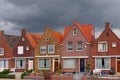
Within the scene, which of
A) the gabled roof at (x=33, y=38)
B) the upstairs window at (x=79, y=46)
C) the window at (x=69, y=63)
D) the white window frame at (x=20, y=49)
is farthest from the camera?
the white window frame at (x=20, y=49)

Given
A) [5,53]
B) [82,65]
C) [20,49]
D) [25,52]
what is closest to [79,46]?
[82,65]

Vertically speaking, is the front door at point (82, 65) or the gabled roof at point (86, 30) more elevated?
the gabled roof at point (86, 30)

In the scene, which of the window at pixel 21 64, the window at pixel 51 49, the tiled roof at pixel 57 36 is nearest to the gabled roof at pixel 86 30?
the tiled roof at pixel 57 36

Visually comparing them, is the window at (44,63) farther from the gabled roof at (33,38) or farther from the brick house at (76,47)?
the gabled roof at (33,38)

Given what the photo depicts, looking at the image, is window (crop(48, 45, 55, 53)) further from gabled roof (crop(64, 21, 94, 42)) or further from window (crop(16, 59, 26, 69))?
window (crop(16, 59, 26, 69))

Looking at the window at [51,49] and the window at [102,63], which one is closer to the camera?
the window at [102,63]

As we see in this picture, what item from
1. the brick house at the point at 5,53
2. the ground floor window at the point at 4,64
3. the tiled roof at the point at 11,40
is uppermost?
the tiled roof at the point at 11,40

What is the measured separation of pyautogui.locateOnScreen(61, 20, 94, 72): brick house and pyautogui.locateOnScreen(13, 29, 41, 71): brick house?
786 centimetres

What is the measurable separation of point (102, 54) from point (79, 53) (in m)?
4.63

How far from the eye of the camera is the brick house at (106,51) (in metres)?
55.5

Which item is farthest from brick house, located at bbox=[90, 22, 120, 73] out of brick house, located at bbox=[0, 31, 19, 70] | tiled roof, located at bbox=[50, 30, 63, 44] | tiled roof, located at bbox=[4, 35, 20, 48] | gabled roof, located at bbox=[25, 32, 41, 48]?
tiled roof, located at bbox=[4, 35, 20, 48]

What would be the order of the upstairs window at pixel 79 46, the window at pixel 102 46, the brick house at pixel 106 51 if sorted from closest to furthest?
the brick house at pixel 106 51
the window at pixel 102 46
the upstairs window at pixel 79 46

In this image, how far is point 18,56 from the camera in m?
68.1

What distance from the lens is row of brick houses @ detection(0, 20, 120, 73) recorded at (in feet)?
A: 185
